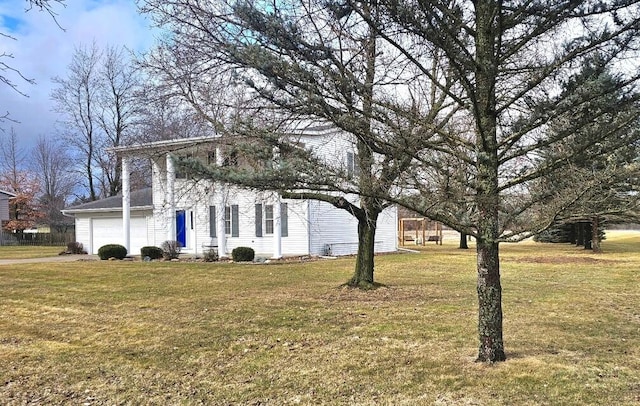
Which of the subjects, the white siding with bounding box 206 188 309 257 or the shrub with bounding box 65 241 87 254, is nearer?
the white siding with bounding box 206 188 309 257

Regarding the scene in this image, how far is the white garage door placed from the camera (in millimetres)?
23984

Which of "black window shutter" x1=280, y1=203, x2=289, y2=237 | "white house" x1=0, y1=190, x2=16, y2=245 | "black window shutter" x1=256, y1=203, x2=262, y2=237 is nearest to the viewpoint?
"black window shutter" x1=280, y1=203, x2=289, y2=237

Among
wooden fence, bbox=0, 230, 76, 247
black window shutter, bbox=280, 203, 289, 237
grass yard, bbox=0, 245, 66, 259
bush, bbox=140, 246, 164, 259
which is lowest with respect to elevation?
grass yard, bbox=0, 245, 66, 259

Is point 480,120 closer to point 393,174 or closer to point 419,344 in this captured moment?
point 393,174

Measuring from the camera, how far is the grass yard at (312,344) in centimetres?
464

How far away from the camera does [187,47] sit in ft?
27.2

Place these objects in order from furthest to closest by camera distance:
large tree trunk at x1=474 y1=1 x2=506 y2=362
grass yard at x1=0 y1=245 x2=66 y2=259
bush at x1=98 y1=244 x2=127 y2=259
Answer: grass yard at x1=0 y1=245 x2=66 y2=259, bush at x1=98 y1=244 x2=127 y2=259, large tree trunk at x1=474 y1=1 x2=506 y2=362

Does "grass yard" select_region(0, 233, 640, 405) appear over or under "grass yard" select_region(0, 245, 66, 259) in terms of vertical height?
under

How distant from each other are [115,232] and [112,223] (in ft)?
1.59

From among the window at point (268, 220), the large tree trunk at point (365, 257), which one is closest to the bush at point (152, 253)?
the window at point (268, 220)

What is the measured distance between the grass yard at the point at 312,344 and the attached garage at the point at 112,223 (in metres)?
12.0

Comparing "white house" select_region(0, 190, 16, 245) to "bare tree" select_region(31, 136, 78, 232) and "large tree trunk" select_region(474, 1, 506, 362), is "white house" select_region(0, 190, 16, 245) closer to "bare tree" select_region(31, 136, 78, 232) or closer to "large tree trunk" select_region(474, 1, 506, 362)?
"bare tree" select_region(31, 136, 78, 232)

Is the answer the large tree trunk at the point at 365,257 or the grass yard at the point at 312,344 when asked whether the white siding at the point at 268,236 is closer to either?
the grass yard at the point at 312,344

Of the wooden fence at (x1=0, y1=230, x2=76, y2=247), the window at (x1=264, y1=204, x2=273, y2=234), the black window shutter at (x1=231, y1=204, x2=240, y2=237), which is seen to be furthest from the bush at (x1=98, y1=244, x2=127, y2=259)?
the wooden fence at (x1=0, y1=230, x2=76, y2=247)
